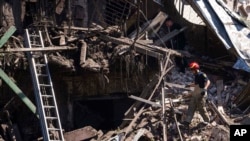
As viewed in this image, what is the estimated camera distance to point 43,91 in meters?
11.2

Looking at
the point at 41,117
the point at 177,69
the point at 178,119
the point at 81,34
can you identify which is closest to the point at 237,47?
the point at 177,69

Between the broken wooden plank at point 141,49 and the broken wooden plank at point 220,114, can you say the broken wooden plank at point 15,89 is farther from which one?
the broken wooden plank at point 220,114

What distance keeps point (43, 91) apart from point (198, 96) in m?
3.23

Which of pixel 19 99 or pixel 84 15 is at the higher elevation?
pixel 84 15

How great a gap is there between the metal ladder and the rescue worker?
2.63 m

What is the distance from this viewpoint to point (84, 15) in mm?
13273

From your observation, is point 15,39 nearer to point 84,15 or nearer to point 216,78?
point 84,15

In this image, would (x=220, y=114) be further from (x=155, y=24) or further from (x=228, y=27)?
(x=155, y=24)

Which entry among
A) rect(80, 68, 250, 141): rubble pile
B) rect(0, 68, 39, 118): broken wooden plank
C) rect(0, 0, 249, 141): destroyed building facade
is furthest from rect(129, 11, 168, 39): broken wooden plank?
rect(0, 68, 39, 118): broken wooden plank

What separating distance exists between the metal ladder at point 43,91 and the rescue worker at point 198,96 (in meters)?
2.63

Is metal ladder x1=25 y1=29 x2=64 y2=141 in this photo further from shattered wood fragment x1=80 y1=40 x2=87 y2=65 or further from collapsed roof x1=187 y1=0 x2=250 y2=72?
collapsed roof x1=187 y1=0 x2=250 y2=72

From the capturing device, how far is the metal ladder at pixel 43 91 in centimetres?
1060

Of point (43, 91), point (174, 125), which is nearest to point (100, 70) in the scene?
point (43, 91)

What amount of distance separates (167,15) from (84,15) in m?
2.17
